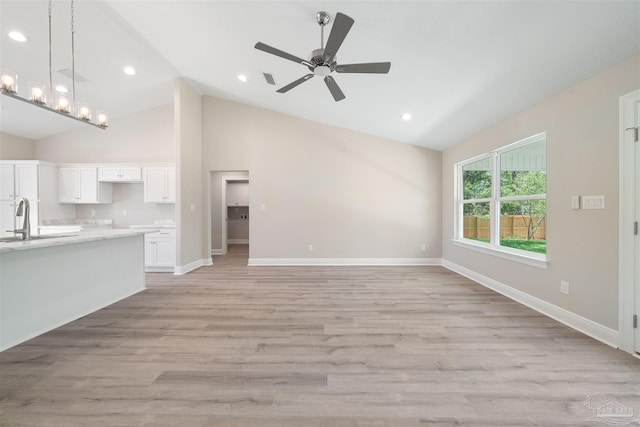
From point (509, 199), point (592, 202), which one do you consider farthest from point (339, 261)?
point (592, 202)

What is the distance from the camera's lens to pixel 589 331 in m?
2.29

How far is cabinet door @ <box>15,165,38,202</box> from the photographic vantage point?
4656 mm

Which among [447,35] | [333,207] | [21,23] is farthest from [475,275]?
[21,23]

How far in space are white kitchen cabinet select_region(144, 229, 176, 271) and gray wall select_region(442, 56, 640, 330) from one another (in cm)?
572

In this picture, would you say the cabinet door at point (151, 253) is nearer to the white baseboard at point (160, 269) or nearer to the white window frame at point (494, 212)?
the white baseboard at point (160, 269)

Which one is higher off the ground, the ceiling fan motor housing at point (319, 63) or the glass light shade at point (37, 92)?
the ceiling fan motor housing at point (319, 63)

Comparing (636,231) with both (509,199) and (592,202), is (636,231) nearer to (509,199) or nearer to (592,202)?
(592,202)

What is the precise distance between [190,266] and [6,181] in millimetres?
3774

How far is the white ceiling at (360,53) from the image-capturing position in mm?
1977

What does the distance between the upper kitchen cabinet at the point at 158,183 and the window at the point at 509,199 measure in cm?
574

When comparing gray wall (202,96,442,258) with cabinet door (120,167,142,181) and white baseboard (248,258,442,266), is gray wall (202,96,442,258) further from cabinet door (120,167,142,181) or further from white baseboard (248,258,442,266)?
cabinet door (120,167,142,181)

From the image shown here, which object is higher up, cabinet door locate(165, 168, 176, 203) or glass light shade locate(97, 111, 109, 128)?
glass light shade locate(97, 111, 109, 128)

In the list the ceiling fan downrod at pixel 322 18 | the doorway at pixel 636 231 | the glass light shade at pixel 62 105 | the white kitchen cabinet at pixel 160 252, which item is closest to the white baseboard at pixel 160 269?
the white kitchen cabinet at pixel 160 252

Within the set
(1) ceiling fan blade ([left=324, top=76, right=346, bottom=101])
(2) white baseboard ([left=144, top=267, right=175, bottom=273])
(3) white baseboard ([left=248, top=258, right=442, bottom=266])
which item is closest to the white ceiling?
(1) ceiling fan blade ([left=324, top=76, right=346, bottom=101])
